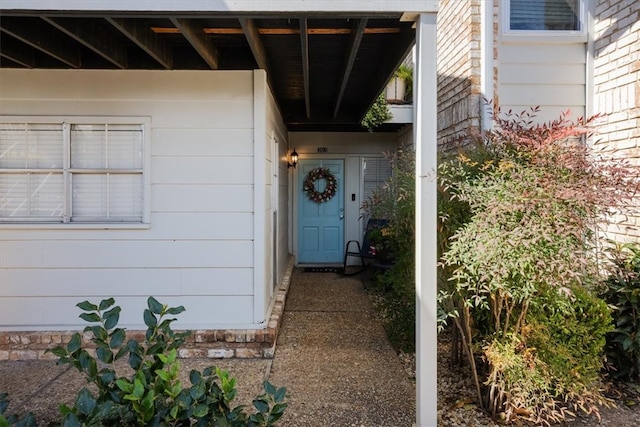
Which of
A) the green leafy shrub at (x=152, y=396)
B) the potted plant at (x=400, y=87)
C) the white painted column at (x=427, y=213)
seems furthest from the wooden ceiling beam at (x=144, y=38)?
the potted plant at (x=400, y=87)

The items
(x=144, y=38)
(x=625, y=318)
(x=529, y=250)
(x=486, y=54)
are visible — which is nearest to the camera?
(x=529, y=250)

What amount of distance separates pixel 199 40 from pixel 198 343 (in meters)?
2.39

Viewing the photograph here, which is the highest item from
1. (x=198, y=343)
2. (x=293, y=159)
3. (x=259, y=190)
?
(x=293, y=159)

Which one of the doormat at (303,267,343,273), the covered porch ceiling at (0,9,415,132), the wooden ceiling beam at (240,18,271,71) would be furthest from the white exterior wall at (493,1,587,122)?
the doormat at (303,267,343,273)

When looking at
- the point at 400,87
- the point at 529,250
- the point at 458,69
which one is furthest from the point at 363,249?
the point at 529,250

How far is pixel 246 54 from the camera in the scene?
362cm

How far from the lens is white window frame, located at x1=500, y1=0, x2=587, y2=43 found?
4.00 meters

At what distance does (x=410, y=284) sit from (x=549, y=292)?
995mm

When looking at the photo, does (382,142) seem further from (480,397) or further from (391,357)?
(480,397)

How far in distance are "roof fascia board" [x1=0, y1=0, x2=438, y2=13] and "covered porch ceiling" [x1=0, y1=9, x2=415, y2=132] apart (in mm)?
37

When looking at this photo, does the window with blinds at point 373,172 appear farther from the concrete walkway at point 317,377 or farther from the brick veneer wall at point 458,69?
the concrete walkway at point 317,377

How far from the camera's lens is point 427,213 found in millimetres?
2391

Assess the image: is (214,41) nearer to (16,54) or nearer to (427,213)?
(16,54)

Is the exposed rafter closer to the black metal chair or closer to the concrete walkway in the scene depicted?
the concrete walkway
